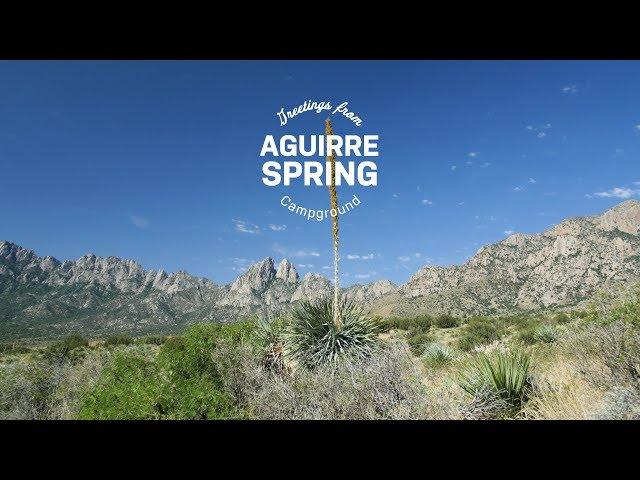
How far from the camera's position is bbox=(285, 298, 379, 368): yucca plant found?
1052 cm

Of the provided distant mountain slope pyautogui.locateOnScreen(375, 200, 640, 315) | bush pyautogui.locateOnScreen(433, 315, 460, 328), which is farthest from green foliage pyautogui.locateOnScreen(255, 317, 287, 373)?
distant mountain slope pyautogui.locateOnScreen(375, 200, 640, 315)

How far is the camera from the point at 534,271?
60.4m

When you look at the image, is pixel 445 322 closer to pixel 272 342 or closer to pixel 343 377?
pixel 272 342

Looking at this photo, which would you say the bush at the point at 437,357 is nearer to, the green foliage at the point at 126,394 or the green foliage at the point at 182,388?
the green foliage at the point at 182,388

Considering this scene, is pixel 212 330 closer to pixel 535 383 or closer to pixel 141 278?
pixel 535 383

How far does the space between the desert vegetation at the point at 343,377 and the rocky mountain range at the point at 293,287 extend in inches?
49.0

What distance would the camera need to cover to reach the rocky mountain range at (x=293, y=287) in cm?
5241

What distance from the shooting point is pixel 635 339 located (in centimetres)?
615

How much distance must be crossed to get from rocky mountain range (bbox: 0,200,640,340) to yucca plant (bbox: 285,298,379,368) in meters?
0.67

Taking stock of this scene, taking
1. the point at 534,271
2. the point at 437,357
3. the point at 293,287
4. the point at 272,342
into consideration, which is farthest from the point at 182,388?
the point at 534,271

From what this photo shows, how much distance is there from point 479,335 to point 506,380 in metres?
17.6

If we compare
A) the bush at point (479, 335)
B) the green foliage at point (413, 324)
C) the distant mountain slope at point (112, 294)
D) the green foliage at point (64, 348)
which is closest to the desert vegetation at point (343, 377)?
the bush at point (479, 335)

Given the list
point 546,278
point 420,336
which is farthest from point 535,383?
point 546,278
